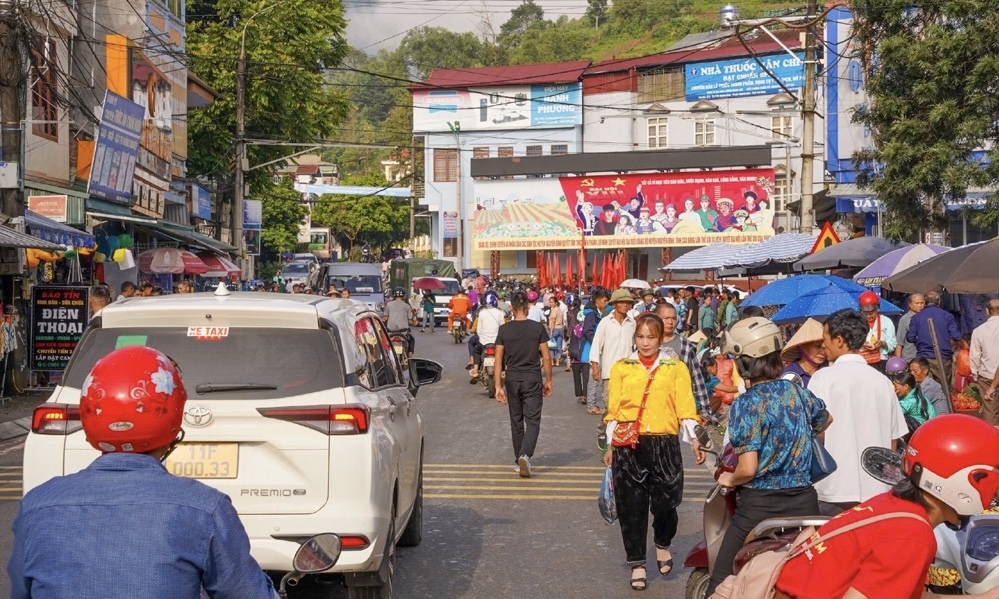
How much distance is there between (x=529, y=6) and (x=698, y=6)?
2217 cm

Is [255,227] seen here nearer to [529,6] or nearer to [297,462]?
[297,462]

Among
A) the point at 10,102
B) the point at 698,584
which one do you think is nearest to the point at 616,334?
the point at 698,584

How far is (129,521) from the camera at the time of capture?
277 cm

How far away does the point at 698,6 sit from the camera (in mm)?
114688

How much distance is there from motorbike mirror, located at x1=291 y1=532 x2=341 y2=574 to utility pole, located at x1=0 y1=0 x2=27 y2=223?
15.2 m

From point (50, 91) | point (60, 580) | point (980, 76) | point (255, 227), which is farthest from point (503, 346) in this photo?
point (255, 227)

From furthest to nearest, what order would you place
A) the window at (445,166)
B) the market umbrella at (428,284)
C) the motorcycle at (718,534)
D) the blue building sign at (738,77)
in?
1. the window at (445,166)
2. the blue building sign at (738,77)
3. the market umbrella at (428,284)
4. the motorcycle at (718,534)

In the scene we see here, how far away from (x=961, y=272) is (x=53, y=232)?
48.9 feet

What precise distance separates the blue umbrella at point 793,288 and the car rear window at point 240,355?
9.50 meters

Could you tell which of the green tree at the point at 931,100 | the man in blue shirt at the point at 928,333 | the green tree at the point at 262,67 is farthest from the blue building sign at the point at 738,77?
the man in blue shirt at the point at 928,333

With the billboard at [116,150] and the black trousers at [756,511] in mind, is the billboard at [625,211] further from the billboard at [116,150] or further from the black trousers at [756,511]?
the black trousers at [756,511]

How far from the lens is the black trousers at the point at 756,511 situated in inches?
228

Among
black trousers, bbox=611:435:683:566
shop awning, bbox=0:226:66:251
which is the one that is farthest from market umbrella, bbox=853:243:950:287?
shop awning, bbox=0:226:66:251

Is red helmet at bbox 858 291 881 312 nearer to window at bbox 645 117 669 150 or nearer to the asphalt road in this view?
the asphalt road
